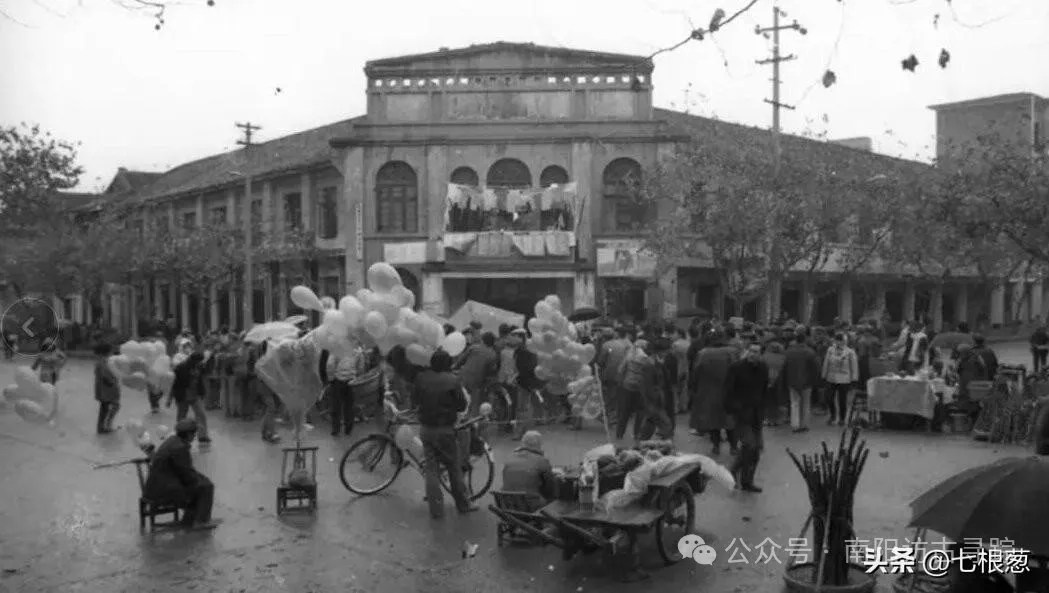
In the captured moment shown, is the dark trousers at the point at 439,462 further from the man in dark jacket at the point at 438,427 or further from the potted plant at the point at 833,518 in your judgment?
the potted plant at the point at 833,518

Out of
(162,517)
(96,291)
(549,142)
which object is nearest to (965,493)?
(162,517)

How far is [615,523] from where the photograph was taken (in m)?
7.84

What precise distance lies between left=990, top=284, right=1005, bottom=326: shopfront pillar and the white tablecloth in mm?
36640

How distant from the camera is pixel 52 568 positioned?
28.0 ft

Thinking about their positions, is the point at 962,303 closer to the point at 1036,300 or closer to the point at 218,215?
the point at 1036,300

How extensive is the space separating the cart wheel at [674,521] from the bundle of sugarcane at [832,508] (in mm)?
1373

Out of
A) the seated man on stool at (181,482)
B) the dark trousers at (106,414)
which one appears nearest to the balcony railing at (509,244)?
the dark trousers at (106,414)

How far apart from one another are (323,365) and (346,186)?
19934 mm

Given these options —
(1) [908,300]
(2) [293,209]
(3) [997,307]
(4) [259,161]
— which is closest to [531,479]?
(2) [293,209]

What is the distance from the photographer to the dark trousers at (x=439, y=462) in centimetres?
1004

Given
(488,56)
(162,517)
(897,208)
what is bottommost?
(162,517)

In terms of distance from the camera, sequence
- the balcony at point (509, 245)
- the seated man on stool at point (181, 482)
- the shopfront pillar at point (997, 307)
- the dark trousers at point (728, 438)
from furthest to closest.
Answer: the shopfront pillar at point (997, 307) → the balcony at point (509, 245) → the dark trousers at point (728, 438) → the seated man on stool at point (181, 482)

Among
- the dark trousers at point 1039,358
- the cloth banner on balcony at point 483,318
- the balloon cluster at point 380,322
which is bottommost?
the dark trousers at point 1039,358

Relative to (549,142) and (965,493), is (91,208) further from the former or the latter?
(965,493)
